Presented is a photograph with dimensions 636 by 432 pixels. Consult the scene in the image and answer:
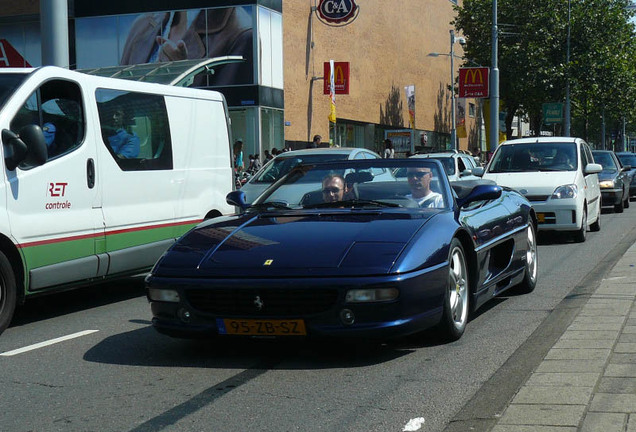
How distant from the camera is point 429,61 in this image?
213 feet

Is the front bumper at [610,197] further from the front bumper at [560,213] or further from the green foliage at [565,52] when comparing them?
the green foliage at [565,52]

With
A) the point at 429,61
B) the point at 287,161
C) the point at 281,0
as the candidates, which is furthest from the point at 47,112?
the point at 429,61

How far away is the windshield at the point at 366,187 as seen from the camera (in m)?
7.35

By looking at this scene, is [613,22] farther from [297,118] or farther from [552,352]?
[552,352]

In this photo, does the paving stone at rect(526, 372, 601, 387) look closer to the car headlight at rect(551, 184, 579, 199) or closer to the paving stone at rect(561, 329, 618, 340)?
the paving stone at rect(561, 329, 618, 340)

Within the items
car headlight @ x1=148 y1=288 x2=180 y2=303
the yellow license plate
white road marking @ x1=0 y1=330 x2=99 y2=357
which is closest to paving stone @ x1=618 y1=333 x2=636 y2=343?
the yellow license plate

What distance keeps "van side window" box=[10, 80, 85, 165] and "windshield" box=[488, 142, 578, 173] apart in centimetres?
948

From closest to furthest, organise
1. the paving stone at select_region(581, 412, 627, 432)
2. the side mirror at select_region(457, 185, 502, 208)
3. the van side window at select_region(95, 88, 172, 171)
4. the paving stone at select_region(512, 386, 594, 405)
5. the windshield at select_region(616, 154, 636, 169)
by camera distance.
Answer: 1. the paving stone at select_region(581, 412, 627, 432)
2. the paving stone at select_region(512, 386, 594, 405)
3. the side mirror at select_region(457, 185, 502, 208)
4. the van side window at select_region(95, 88, 172, 171)
5. the windshield at select_region(616, 154, 636, 169)

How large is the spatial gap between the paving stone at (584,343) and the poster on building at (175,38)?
31056mm

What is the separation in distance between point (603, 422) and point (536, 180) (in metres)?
11.7

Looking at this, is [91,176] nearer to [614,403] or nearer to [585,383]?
[585,383]

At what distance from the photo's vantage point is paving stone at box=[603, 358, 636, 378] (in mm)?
5559

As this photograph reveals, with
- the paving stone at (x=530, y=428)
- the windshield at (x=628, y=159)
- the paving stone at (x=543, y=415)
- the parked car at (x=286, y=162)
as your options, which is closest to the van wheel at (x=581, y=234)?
the parked car at (x=286, y=162)

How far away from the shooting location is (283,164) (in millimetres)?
16906
